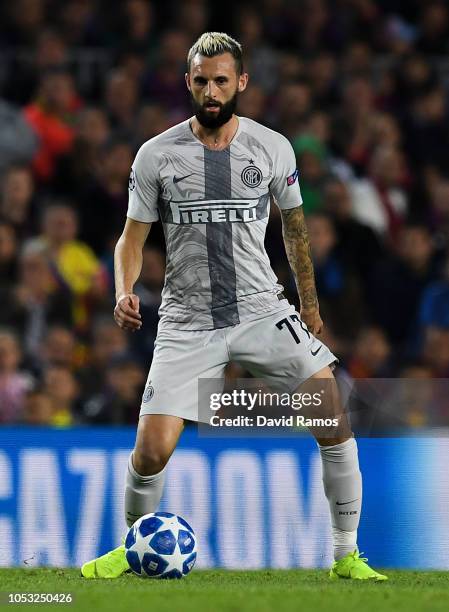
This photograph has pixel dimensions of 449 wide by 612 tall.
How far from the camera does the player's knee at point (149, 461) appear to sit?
623 cm

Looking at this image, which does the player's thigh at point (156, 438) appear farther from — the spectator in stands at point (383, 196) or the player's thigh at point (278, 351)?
the spectator in stands at point (383, 196)

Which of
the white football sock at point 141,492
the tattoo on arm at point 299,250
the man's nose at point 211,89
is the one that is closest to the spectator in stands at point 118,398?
the white football sock at point 141,492

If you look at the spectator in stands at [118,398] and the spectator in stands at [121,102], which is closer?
the spectator in stands at [118,398]

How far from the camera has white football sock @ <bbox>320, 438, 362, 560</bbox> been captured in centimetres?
636

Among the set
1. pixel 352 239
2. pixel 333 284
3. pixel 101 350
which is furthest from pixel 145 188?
pixel 352 239

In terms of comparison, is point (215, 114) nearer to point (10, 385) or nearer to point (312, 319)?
point (312, 319)

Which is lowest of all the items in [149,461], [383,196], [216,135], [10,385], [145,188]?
[149,461]

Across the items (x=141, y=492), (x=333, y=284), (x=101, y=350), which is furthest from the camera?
(x=333, y=284)

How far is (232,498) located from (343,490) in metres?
1.08

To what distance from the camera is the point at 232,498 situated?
735cm

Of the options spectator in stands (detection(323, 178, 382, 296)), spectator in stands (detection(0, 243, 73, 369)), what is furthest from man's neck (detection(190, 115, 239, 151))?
spectator in stands (detection(323, 178, 382, 296))

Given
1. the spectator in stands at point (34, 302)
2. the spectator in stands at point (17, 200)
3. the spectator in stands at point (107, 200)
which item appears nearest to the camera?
the spectator in stands at point (34, 302)

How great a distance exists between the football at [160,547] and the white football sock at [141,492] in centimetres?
6

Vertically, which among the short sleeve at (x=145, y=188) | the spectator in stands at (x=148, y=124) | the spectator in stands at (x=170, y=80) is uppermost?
the spectator in stands at (x=170, y=80)
